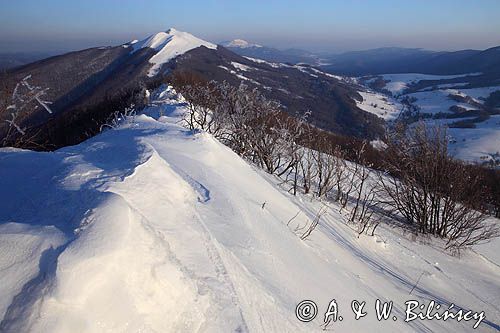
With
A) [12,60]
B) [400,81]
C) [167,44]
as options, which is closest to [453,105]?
[400,81]

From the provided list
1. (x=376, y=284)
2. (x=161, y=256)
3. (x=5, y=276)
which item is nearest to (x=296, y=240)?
(x=376, y=284)

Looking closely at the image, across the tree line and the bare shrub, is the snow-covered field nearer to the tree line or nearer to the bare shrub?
the tree line

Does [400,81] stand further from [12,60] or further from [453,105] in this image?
[12,60]

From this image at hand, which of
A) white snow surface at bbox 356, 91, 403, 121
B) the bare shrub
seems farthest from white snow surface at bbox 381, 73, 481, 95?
the bare shrub

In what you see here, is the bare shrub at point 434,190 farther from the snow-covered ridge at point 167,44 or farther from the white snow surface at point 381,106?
the white snow surface at point 381,106

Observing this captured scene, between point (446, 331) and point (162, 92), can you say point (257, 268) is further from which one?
point (162, 92)

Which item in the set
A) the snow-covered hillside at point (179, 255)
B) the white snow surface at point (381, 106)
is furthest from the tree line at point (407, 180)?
the white snow surface at point (381, 106)
